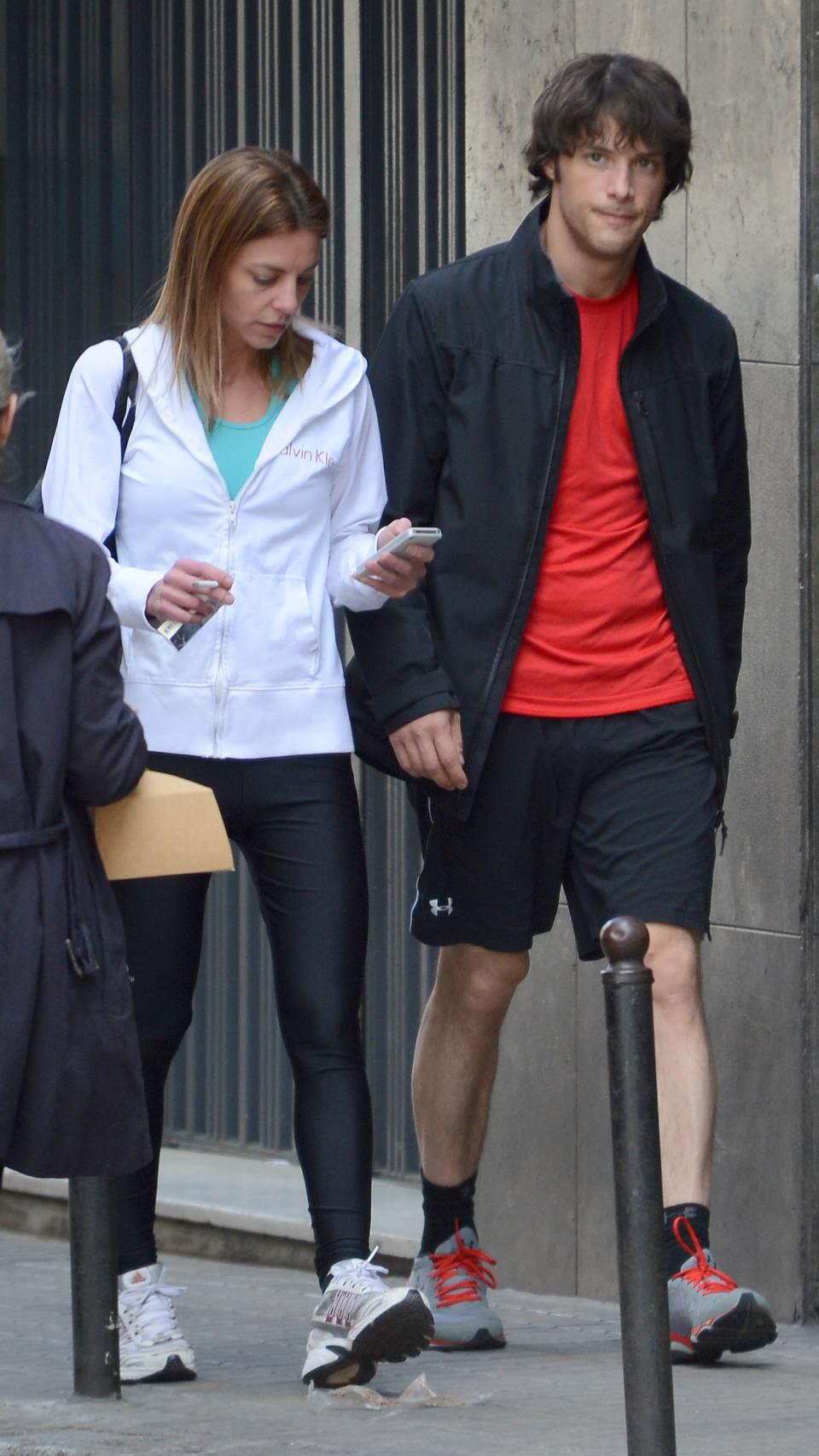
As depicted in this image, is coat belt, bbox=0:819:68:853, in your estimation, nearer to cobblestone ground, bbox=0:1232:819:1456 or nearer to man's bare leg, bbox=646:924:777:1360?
cobblestone ground, bbox=0:1232:819:1456

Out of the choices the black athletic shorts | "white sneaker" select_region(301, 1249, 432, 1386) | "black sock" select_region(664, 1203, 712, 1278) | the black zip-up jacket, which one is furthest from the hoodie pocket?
"black sock" select_region(664, 1203, 712, 1278)

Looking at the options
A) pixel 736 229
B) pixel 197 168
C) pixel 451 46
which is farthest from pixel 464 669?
pixel 197 168

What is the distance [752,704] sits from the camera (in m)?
5.92

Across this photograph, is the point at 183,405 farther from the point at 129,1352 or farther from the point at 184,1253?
the point at 184,1253

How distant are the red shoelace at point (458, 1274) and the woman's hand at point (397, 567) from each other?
1.41 metres

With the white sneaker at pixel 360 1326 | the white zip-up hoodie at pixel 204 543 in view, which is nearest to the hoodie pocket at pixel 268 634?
the white zip-up hoodie at pixel 204 543

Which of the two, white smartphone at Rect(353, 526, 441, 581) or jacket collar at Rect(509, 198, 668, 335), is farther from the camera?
jacket collar at Rect(509, 198, 668, 335)

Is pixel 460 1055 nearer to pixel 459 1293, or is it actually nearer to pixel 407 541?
pixel 459 1293

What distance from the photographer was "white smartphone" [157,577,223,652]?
A: 4.55m

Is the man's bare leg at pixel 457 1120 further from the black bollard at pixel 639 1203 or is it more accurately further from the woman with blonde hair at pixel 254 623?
the black bollard at pixel 639 1203

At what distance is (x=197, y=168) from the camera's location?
7812mm

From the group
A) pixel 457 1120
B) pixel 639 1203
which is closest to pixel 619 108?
pixel 457 1120

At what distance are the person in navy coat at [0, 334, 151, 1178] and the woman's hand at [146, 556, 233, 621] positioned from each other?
28 cm

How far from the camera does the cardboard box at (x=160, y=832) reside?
4.37m
